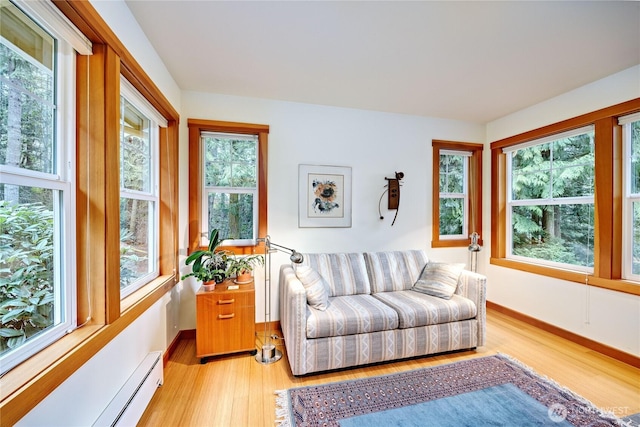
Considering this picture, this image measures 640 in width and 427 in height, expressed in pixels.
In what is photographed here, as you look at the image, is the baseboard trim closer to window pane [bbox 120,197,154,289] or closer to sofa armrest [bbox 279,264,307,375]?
sofa armrest [bbox 279,264,307,375]

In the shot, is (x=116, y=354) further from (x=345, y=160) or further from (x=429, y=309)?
(x=345, y=160)

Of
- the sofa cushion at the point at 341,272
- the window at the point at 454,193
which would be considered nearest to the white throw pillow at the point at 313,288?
the sofa cushion at the point at 341,272

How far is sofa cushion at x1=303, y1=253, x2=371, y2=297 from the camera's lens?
8.92ft

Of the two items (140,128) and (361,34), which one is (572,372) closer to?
(361,34)

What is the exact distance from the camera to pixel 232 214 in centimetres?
291

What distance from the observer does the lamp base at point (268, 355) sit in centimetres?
230

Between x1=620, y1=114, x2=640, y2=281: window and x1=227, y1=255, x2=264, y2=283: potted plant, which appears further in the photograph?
x1=227, y1=255, x2=264, y2=283: potted plant

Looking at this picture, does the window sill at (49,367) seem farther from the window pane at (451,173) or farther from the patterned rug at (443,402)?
the window pane at (451,173)

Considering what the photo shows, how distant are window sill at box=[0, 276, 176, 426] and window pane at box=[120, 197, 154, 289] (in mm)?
358

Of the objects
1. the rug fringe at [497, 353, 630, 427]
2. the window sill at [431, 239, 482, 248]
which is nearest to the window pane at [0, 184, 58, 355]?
the rug fringe at [497, 353, 630, 427]

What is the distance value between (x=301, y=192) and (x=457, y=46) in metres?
1.93

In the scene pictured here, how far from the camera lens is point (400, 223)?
3.36m

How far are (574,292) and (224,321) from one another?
11.5 ft

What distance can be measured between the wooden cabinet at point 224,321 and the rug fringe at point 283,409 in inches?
23.9
